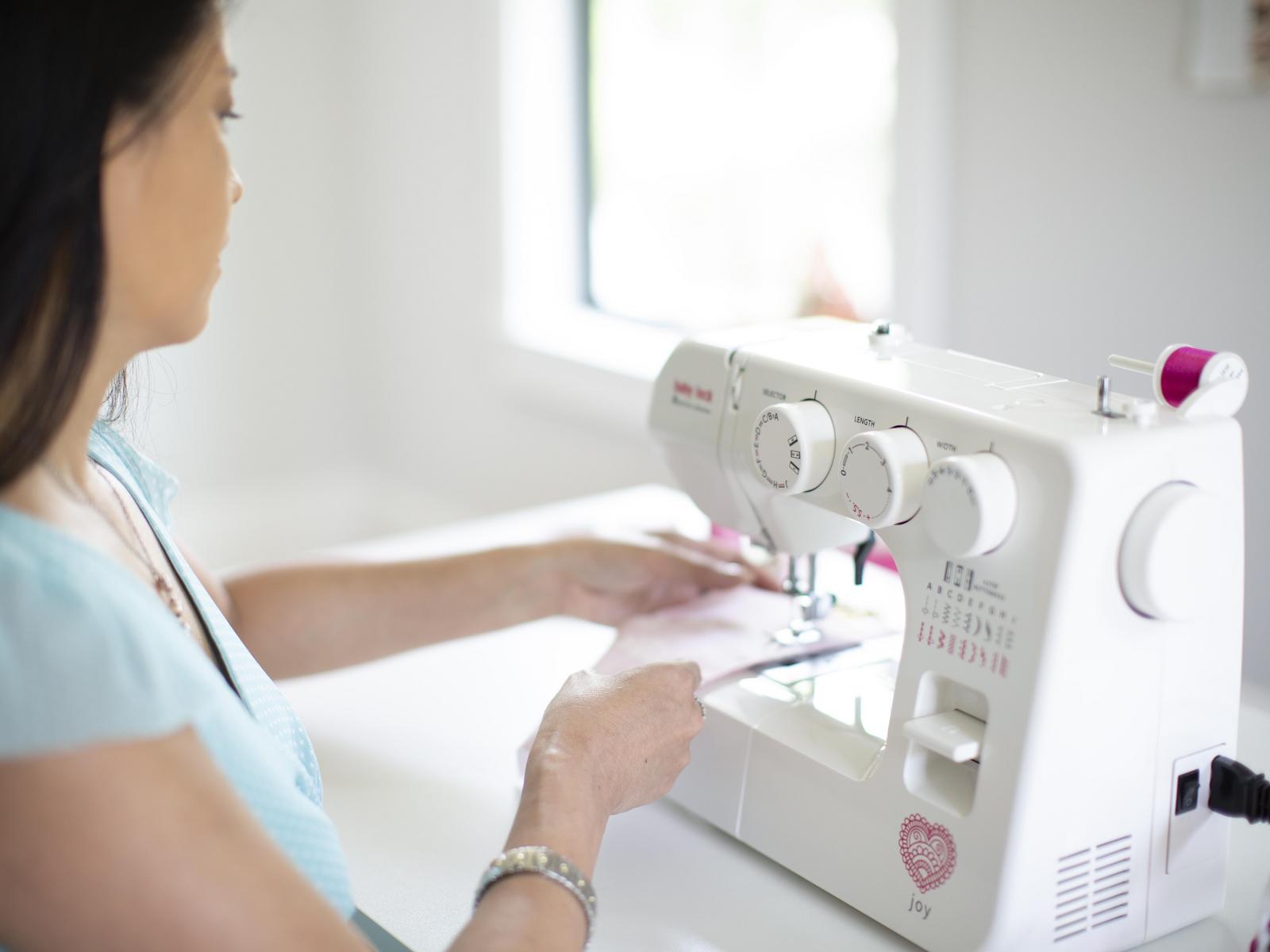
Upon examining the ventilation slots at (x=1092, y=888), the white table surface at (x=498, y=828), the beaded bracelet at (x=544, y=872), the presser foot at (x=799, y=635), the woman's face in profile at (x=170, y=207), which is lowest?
the white table surface at (x=498, y=828)

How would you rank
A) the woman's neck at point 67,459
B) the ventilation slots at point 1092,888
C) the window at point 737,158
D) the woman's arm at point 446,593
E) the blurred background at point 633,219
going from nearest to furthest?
the woman's neck at point 67,459 → the ventilation slots at point 1092,888 → the woman's arm at point 446,593 → the blurred background at point 633,219 → the window at point 737,158

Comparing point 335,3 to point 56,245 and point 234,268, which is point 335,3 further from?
point 56,245

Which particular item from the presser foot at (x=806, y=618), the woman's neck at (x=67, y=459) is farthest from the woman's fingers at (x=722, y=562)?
the woman's neck at (x=67, y=459)

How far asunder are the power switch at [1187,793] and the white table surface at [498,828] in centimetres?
9

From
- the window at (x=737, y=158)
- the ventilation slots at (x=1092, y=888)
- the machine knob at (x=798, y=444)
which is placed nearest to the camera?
the ventilation slots at (x=1092, y=888)

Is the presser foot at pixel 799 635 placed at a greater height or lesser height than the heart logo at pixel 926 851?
greater

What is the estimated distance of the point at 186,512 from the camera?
316 centimetres

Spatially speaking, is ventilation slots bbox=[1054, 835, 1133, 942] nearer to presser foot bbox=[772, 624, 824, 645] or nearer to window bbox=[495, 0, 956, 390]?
presser foot bbox=[772, 624, 824, 645]

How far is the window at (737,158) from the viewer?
7.68 ft

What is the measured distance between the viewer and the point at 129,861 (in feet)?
1.98

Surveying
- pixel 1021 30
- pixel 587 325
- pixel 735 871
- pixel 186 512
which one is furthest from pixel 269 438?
pixel 735 871

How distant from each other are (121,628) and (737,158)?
2.06 metres

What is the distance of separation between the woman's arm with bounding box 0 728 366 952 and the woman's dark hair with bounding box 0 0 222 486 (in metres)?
0.18

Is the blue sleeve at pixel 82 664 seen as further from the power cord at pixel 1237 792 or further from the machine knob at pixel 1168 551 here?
the power cord at pixel 1237 792
